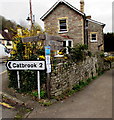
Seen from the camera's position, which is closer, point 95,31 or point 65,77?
point 65,77

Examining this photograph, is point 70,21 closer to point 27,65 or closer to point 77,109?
point 27,65

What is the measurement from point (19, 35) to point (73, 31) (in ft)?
32.8

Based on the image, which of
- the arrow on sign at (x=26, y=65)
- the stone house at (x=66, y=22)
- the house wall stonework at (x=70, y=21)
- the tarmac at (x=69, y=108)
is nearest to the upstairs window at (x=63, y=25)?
the stone house at (x=66, y=22)

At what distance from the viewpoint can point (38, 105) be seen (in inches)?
204

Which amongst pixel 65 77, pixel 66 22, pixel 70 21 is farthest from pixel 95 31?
pixel 65 77

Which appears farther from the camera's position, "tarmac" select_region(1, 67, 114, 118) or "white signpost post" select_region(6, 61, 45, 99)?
"white signpost post" select_region(6, 61, 45, 99)

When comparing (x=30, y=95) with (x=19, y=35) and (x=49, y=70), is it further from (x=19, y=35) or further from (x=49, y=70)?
(x=19, y=35)

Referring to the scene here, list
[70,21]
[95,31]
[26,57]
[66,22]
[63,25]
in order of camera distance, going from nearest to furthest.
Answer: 1. [26,57]
2. [70,21]
3. [66,22]
4. [63,25]
5. [95,31]

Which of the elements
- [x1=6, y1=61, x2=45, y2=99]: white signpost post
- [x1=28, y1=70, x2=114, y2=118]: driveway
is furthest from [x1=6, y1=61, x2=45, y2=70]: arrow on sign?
[x1=28, y1=70, x2=114, y2=118]: driveway

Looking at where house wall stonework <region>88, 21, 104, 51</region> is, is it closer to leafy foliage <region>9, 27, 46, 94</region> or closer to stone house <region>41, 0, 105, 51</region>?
stone house <region>41, 0, 105, 51</region>

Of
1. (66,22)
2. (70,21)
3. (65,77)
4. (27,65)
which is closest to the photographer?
(27,65)

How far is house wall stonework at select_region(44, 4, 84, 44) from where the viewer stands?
15.5 metres

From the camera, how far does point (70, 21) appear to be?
15.8m

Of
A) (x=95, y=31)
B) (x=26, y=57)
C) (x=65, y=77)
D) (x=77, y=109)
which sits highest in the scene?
(x=95, y=31)
